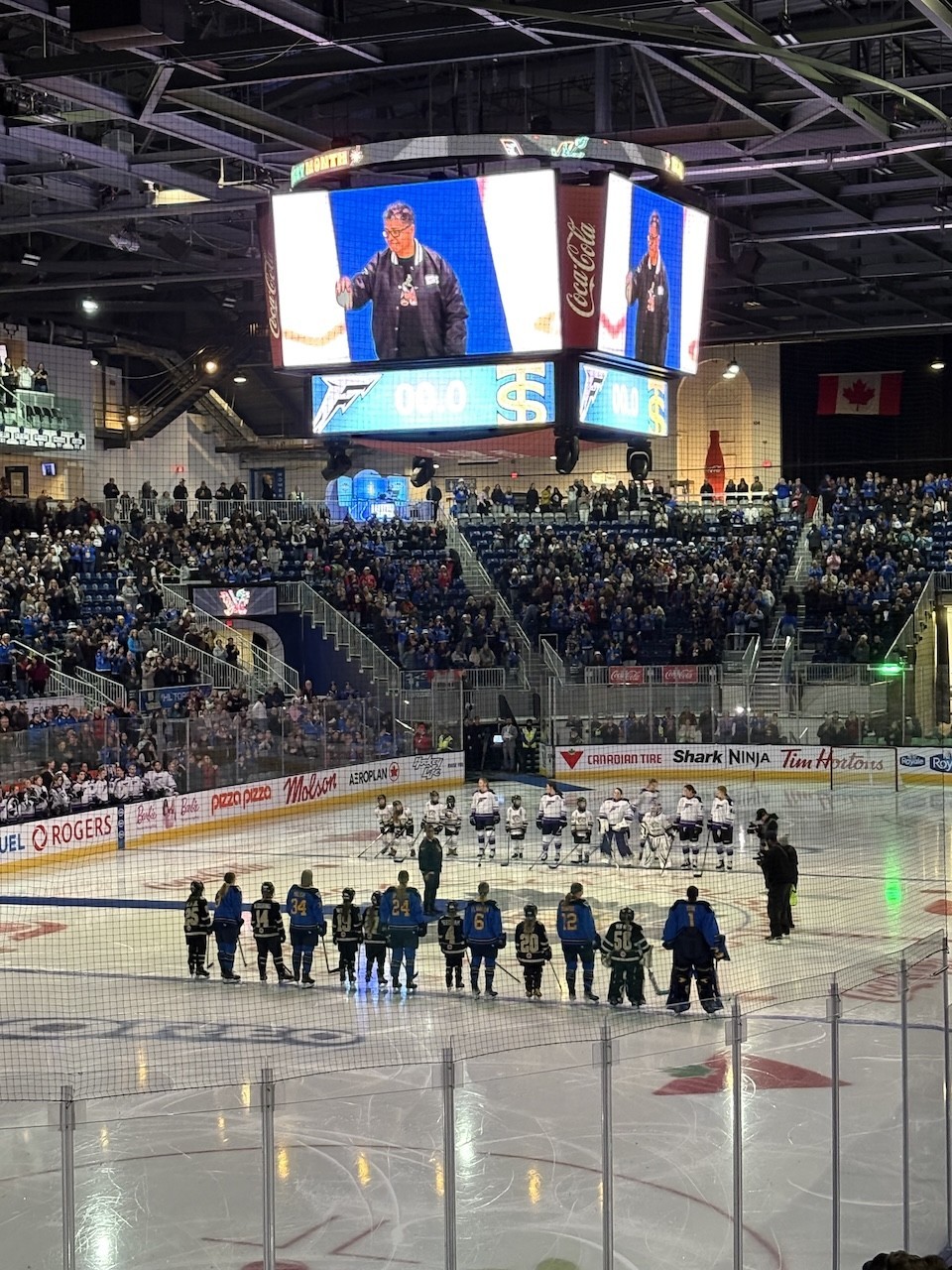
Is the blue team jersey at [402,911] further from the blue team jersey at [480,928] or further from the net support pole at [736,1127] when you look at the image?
the net support pole at [736,1127]

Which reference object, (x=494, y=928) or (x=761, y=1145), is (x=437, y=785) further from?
(x=761, y=1145)

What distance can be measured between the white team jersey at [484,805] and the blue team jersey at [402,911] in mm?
7888

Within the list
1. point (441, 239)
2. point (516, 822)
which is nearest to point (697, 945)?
point (441, 239)

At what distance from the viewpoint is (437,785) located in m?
30.3

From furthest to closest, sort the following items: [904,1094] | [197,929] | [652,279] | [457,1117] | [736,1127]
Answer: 1. [652,279]
2. [197,929]
3. [457,1117]
4. [904,1094]
5. [736,1127]

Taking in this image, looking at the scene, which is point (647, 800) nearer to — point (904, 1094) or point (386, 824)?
point (386, 824)

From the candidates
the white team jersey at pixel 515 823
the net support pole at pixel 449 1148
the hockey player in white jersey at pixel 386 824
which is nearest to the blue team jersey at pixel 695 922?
the net support pole at pixel 449 1148

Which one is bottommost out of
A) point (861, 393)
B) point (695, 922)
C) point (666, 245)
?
point (695, 922)

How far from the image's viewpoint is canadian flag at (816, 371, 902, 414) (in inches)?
1695

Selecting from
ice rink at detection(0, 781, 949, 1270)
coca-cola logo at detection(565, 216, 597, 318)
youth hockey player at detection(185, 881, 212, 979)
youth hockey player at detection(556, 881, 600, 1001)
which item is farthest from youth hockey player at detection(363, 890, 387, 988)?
coca-cola logo at detection(565, 216, 597, 318)

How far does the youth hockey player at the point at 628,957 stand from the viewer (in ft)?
45.9

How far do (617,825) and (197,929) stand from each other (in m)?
8.36

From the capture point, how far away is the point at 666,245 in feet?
55.9

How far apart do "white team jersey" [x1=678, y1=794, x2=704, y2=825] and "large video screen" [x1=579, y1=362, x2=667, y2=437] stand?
699 cm
